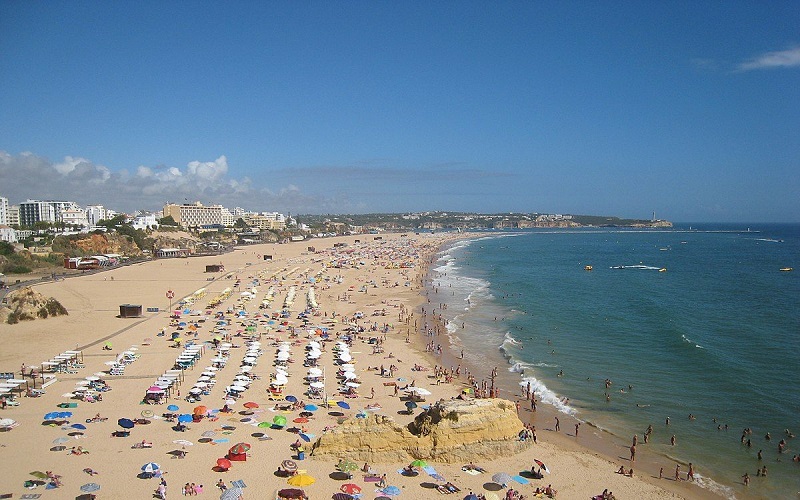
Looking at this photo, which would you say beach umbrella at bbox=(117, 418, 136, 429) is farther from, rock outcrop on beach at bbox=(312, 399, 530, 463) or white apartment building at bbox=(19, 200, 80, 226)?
white apartment building at bbox=(19, 200, 80, 226)

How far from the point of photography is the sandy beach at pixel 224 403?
14.6 m

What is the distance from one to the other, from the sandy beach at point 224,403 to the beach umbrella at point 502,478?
0.60ft

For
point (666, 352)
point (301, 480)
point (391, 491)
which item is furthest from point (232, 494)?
point (666, 352)

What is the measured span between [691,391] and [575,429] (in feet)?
23.4

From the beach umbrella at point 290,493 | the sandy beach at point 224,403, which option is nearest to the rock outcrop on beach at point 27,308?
the sandy beach at point 224,403

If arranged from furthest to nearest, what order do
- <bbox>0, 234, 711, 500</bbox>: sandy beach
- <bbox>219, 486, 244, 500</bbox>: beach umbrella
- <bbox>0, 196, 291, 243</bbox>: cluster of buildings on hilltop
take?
<bbox>0, 196, 291, 243</bbox>: cluster of buildings on hilltop
<bbox>0, 234, 711, 500</bbox>: sandy beach
<bbox>219, 486, 244, 500</bbox>: beach umbrella

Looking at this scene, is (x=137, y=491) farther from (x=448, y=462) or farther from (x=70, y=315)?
(x=70, y=315)

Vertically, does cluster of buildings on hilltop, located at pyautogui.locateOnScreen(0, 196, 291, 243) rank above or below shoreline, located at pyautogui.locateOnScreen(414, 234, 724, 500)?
above

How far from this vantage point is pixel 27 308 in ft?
108

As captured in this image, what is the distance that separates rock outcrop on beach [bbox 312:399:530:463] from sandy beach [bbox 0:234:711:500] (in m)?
0.31

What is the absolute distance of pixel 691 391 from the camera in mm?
22453

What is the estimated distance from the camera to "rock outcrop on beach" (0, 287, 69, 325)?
32.2m

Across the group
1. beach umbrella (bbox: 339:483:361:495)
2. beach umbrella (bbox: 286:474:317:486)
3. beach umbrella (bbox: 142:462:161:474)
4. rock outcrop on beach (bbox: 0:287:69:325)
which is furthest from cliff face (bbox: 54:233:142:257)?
beach umbrella (bbox: 339:483:361:495)

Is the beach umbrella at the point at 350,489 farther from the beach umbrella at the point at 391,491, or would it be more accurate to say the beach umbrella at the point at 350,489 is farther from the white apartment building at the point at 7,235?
the white apartment building at the point at 7,235
